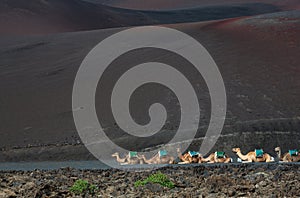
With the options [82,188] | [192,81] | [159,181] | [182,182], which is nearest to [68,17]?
[192,81]

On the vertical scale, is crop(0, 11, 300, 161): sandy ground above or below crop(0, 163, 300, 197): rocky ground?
above

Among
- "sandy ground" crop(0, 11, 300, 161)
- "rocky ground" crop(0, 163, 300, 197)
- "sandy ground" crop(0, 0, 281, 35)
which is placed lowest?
"rocky ground" crop(0, 163, 300, 197)

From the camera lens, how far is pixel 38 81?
32.6 metres

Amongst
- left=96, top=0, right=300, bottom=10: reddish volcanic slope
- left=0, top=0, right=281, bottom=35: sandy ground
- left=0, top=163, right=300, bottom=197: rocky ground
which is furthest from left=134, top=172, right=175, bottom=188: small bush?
left=96, top=0, right=300, bottom=10: reddish volcanic slope

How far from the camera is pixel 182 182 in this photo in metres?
12.3

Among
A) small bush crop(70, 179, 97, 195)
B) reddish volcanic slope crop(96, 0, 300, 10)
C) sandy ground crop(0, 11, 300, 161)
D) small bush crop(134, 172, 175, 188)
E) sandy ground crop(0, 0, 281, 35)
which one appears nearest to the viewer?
small bush crop(70, 179, 97, 195)

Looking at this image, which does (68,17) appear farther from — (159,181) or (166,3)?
(159,181)

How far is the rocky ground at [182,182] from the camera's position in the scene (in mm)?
10758

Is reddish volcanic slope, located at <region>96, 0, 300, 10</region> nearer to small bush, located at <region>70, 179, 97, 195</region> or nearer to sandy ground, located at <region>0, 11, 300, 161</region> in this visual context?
sandy ground, located at <region>0, 11, 300, 161</region>

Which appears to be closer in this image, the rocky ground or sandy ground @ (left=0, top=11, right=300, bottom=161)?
the rocky ground

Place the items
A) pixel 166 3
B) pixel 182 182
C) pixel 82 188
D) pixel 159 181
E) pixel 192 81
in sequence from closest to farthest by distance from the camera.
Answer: pixel 82 188 < pixel 159 181 < pixel 182 182 < pixel 192 81 < pixel 166 3

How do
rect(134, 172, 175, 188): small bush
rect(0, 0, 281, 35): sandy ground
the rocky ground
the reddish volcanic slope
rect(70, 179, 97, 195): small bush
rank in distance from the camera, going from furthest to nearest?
the reddish volcanic slope → rect(0, 0, 281, 35): sandy ground → rect(134, 172, 175, 188): small bush → rect(70, 179, 97, 195): small bush → the rocky ground

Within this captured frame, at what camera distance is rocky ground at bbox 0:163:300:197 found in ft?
35.3

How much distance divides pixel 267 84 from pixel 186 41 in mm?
11345
